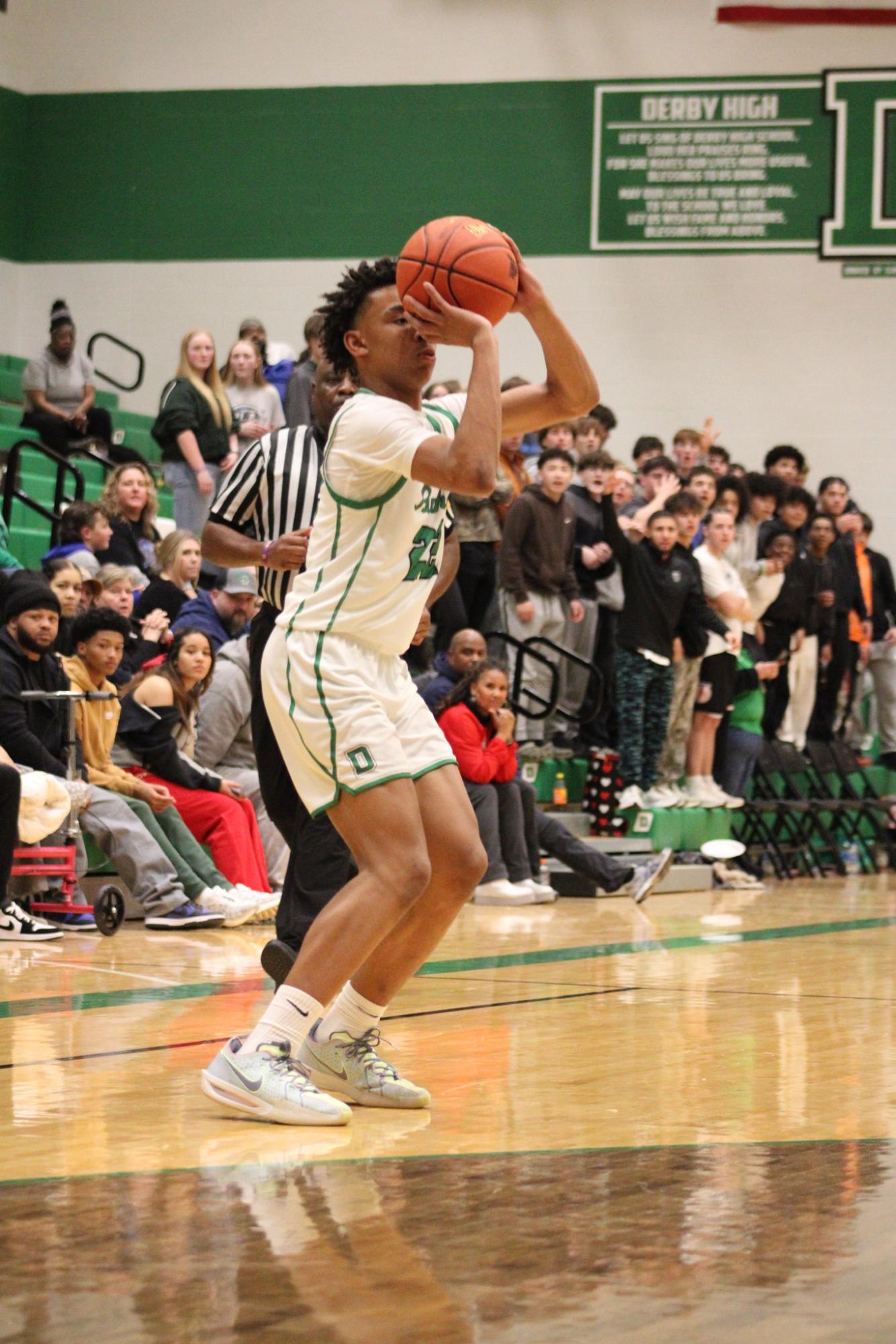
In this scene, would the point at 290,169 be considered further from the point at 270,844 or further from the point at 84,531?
the point at 270,844

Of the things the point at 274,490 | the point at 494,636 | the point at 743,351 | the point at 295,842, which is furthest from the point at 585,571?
the point at 295,842

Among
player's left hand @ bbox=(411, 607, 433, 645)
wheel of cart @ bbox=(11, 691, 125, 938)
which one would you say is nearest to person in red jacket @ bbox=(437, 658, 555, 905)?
wheel of cart @ bbox=(11, 691, 125, 938)

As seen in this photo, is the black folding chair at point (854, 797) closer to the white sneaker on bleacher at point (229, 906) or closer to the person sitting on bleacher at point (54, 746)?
the white sneaker on bleacher at point (229, 906)

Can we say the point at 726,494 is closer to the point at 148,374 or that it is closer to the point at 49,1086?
the point at 148,374

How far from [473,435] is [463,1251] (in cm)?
153

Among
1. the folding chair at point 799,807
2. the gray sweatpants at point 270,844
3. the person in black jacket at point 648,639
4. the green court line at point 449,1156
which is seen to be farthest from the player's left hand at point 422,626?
the folding chair at point 799,807

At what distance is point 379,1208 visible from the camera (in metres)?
2.97

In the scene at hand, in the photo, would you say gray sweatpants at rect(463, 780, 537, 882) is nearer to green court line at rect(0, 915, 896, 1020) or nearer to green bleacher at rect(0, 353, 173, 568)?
green court line at rect(0, 915, 896, 1020)

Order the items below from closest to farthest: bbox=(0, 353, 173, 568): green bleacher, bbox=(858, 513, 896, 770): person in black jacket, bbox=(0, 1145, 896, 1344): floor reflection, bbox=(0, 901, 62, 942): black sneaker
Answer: bbox=(0, 1145, 896, 1344): floor reflection
bbox=(0, 901, 62, 942): black sneaker
bbox=(0, 353, 173, 568): green bleacher
bbox=(858, 513, 896, 770): person in black jacket

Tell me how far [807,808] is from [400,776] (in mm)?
8554

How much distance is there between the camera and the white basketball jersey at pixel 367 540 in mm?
3826

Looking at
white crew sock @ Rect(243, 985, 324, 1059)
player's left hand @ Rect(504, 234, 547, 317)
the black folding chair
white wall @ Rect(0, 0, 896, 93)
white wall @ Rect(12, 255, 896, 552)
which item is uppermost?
white wall @ Rect(0, 0, 896, 93)

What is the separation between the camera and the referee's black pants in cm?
479

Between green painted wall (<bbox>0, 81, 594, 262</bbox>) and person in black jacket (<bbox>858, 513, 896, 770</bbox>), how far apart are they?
4.60 meters
